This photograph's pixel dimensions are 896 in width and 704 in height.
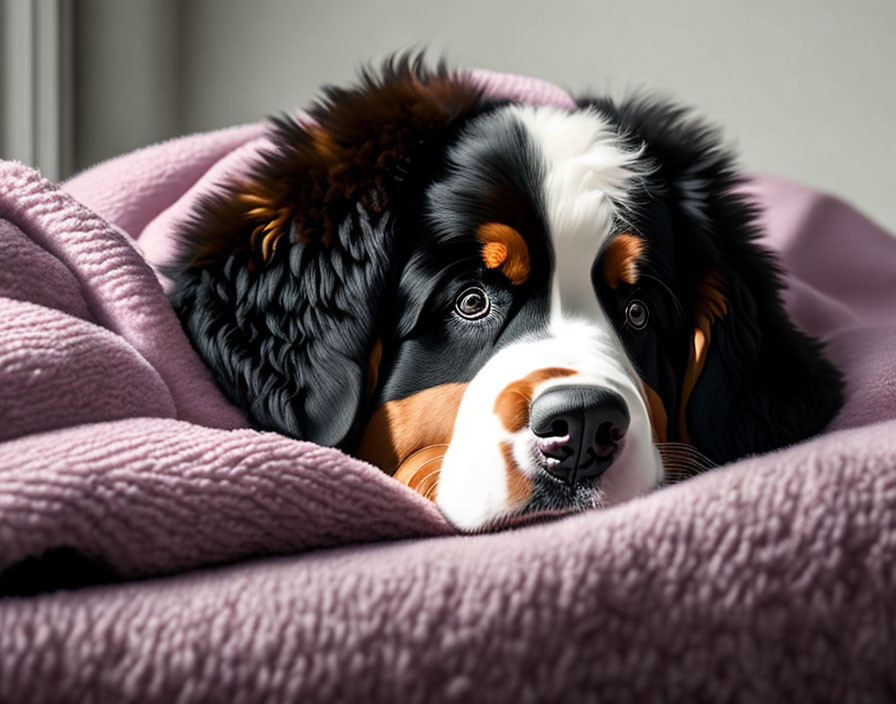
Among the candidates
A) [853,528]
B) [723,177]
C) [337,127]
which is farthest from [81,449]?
[723,177]

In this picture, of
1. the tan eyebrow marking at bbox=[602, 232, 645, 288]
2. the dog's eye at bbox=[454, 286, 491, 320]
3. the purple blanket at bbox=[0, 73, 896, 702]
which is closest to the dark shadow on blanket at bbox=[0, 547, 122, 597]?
the purple blanket at bbox=[0, 73, 896, 702]

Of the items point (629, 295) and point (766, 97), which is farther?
point (766, 97)

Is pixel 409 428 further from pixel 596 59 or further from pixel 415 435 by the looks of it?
pixel 596 59

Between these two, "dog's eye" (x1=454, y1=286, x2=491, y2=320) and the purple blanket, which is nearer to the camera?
the purple blanket

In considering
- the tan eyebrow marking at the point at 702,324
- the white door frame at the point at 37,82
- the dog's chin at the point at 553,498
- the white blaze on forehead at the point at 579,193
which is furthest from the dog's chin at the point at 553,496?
the white door frame at the point at 37,82

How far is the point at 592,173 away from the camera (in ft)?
3.98

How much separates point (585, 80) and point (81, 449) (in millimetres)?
2239

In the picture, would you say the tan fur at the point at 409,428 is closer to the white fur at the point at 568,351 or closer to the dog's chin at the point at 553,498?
the white fur at the point at 568,351

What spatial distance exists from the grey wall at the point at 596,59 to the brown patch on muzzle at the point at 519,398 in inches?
68.2

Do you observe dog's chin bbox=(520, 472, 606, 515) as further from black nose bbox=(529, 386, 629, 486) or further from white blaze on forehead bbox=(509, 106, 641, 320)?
white blaze on forehead bbox=(509, 106, 641, 320)

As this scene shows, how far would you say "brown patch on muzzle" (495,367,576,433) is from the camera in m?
0.98

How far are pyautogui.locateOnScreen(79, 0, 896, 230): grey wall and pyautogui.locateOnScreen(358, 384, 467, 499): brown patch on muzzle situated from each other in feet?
5.45

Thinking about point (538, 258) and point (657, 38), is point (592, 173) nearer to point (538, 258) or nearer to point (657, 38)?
point (538, 258)

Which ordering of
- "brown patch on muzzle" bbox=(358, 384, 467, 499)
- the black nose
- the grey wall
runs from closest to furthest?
the black nose < "brown patch on muzzle" bbox=(358, 384, 467, 499) < the grey wall
